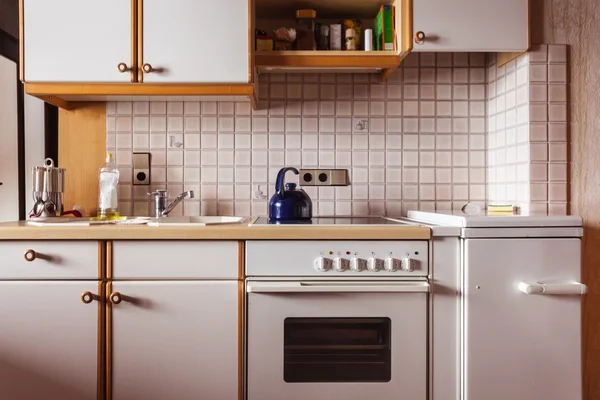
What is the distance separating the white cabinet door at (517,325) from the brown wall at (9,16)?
2089 millimetres

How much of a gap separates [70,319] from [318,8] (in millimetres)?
1517

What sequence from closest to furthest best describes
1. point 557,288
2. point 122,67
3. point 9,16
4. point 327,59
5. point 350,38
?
point 557,288, point 122,67, point 327,59, point 350,38, point 9,16

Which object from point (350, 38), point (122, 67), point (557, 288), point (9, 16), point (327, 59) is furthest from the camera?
point (9, 16)

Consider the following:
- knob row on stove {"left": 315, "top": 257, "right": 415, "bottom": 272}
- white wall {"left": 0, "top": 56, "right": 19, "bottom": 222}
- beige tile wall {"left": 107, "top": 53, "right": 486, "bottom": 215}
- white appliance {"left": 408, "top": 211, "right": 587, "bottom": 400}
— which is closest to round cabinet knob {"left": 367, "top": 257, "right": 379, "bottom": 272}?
knob row on stove {"left": 315, "top": 257, "right": 415, "bottom": 272}

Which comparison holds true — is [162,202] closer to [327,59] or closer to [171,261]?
[171,261]

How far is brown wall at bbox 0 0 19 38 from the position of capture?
1974 mm

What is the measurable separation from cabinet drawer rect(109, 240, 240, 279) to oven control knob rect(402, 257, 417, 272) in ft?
1.72

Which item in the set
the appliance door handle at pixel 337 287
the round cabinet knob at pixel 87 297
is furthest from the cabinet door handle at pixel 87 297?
the appliance door handle at pixel 337 287

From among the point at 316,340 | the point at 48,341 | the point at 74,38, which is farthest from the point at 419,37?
the point at 48,341

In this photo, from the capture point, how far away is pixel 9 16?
2025 millimetres

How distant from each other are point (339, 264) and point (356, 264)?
0.18 ft

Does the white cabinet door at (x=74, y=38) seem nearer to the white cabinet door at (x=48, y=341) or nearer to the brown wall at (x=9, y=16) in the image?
the brown wall at (x=9, y=16)

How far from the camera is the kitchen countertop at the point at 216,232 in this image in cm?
143

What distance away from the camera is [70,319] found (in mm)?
1440
